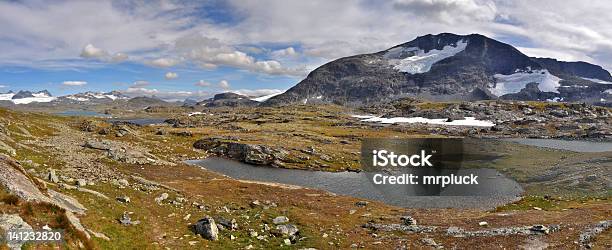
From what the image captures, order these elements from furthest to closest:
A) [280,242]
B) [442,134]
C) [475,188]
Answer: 1. [442,134]
2. [475,188]
3. [280,242]

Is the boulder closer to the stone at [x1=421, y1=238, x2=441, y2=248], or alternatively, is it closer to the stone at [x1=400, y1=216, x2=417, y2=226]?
the stone at [x1=421, y1=238, x2=441, y2=248]

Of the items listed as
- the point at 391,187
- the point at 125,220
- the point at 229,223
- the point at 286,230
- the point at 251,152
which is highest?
the point at 125,220

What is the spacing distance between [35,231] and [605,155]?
108009mm

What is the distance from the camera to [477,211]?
177 ft

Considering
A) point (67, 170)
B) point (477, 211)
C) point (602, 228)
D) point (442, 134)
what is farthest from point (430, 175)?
point (442, 134)

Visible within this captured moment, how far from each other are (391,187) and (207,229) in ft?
155

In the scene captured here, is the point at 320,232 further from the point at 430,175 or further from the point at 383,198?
the point at 430,175

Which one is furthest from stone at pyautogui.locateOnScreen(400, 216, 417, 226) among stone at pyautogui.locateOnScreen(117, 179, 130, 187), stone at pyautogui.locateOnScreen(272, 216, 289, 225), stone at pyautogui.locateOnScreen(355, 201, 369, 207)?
stone at pyautogui.locateOnScreen(117, 179, 130, 187)

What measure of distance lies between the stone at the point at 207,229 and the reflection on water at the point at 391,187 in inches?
1367

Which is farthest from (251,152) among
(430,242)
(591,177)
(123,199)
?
(430,242)

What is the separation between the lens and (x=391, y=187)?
75.2 meters

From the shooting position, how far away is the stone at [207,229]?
1359 inches

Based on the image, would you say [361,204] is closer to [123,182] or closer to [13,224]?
[123,182]

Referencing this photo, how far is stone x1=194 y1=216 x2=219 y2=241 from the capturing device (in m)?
34.5
